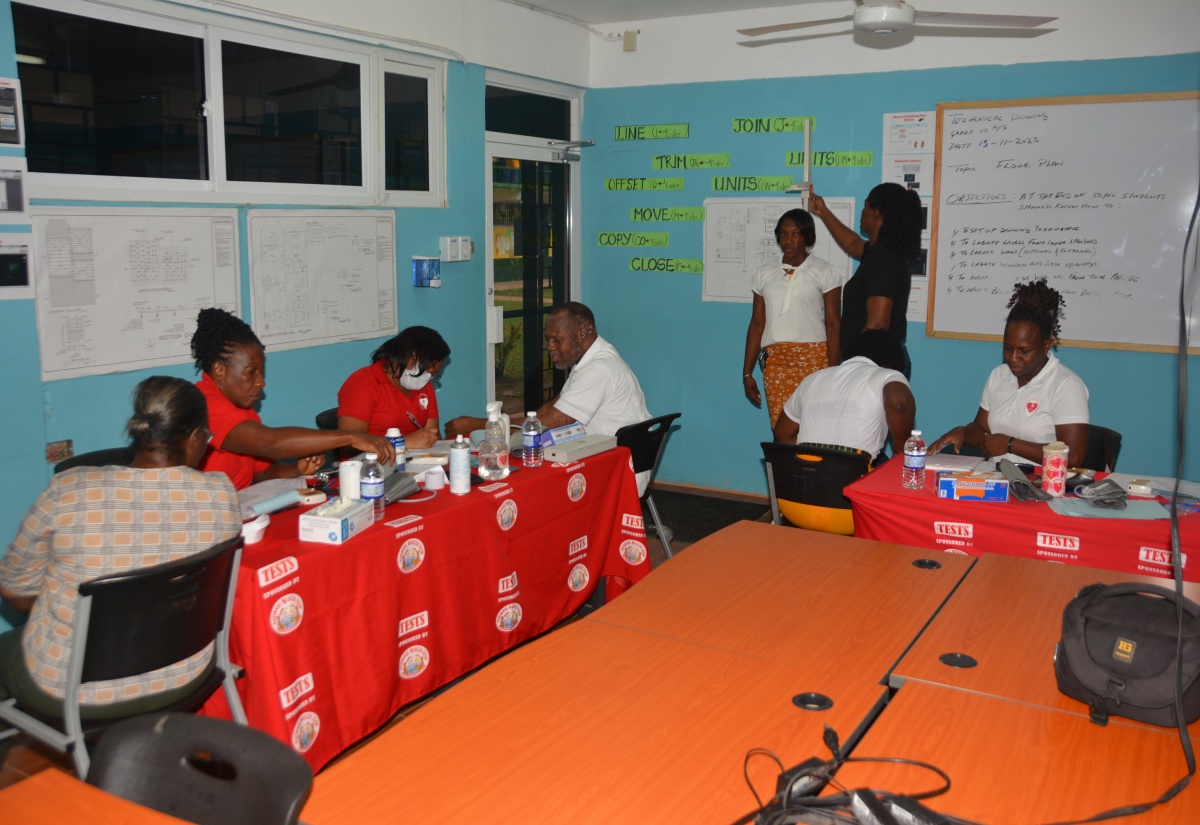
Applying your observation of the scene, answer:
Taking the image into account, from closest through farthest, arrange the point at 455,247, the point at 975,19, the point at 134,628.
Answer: the point at 134,628, the point at 975,19, the point at 455,247

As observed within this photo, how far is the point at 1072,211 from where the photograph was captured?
5344mm

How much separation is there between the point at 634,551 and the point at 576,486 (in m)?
0.51

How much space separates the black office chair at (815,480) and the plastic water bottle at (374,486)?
1.52 meters

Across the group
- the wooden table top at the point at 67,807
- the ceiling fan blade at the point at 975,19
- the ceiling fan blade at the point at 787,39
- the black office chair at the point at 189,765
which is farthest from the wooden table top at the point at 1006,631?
the ceiling fan blade at the point at 787,39

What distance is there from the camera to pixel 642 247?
22.2ft

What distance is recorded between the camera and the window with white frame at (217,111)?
3.77 m

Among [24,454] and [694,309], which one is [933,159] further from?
[24,454]

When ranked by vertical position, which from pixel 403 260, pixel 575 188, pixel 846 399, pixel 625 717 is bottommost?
pixel 625 717

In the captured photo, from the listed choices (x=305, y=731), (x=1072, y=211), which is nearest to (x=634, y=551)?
(x=305, y=731)

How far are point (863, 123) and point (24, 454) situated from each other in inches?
182

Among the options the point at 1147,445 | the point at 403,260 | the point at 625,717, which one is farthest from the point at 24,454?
the point at 1147,445

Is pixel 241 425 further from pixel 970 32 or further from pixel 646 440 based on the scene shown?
pixel 970 32

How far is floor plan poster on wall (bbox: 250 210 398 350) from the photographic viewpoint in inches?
180

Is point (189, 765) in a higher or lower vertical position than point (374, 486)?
lower
